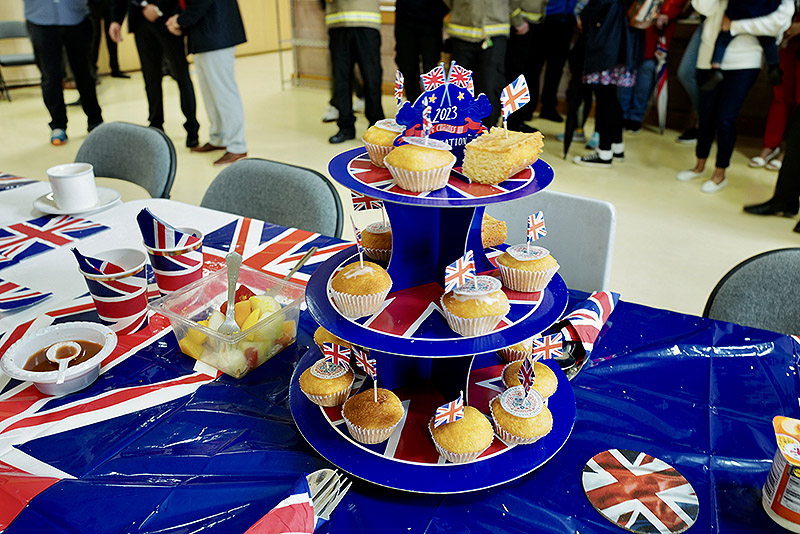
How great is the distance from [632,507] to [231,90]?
4451 millimetres

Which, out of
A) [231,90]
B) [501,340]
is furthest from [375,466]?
[231,90]

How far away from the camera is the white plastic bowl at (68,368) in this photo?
3.53 ft

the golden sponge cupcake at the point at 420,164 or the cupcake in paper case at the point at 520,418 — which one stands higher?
the golden sponge cupcake at the point at 420,164

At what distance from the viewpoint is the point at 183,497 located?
36.1 inches

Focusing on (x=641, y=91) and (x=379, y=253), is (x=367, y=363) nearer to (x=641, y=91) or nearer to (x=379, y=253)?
(x=379, y=253)

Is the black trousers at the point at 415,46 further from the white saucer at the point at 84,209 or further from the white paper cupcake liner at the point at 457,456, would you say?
the white paper cupcake liner at the point at 457,456

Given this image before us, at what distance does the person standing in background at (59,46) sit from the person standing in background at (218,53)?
1.03 meters

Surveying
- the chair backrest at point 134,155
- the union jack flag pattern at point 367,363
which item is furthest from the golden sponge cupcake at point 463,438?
the chair backrest at point 134,155

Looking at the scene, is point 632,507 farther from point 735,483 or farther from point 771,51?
point 771,51

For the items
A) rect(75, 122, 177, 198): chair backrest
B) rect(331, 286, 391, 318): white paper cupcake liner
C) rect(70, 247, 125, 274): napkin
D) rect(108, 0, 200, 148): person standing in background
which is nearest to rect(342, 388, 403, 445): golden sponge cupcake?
rect(331, 286, 391, 318): white paper cupcake liner

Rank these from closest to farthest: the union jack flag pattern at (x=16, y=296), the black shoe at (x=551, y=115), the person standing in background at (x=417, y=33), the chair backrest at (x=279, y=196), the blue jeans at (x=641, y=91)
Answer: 1. the union jack flag pattern at (x=16, y=296)
2. the chair backrest at (x=279, y=196)
3. the person standing in background at (x=417, y=33)
4. the blue jeans at (x=641, y=91)
5. the black shoe at (x=551, y=115)

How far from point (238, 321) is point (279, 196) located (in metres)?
0.89

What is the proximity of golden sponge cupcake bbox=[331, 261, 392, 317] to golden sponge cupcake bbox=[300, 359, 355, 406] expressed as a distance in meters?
0.14

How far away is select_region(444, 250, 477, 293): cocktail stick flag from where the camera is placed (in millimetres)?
888
